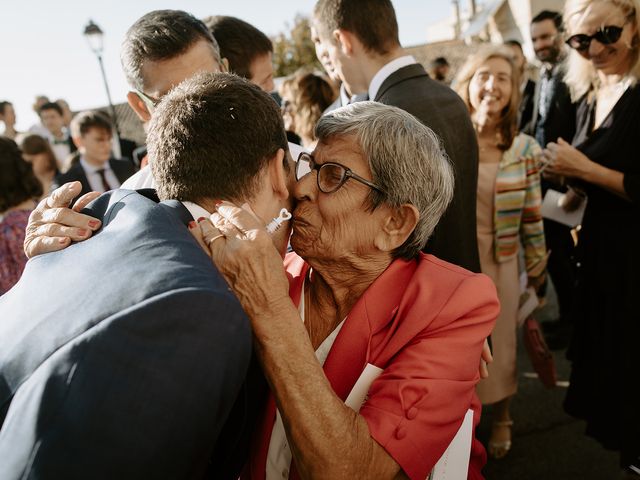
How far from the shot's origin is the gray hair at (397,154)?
5.71 ft

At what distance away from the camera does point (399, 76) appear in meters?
2.66

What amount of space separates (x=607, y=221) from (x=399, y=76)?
1.55 metres

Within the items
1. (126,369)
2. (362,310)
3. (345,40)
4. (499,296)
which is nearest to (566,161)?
(499,296)

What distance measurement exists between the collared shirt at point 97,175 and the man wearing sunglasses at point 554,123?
445cm

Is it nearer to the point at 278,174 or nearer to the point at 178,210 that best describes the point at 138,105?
the point at 278,174

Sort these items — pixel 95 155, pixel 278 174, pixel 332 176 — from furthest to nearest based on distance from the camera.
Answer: pixel 95 155, pixel 332 176, pixel 278 174

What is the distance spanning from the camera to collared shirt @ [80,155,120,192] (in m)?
5.75

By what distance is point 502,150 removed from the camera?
361cm

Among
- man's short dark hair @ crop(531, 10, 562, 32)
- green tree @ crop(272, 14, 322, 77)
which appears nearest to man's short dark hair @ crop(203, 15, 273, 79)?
man's short dark hair @ crop(531, 10, 562, 32)

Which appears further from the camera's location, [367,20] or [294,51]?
[294,51]

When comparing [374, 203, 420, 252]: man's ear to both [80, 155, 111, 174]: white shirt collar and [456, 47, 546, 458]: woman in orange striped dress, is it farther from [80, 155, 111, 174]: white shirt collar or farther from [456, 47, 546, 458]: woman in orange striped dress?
[80, 155, 111, 174]: white shirt collar

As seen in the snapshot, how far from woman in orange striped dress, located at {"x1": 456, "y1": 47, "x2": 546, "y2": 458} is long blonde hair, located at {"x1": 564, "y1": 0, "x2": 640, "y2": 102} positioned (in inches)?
15.7

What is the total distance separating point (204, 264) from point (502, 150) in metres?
3.03

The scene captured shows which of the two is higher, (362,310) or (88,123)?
(362,310)
